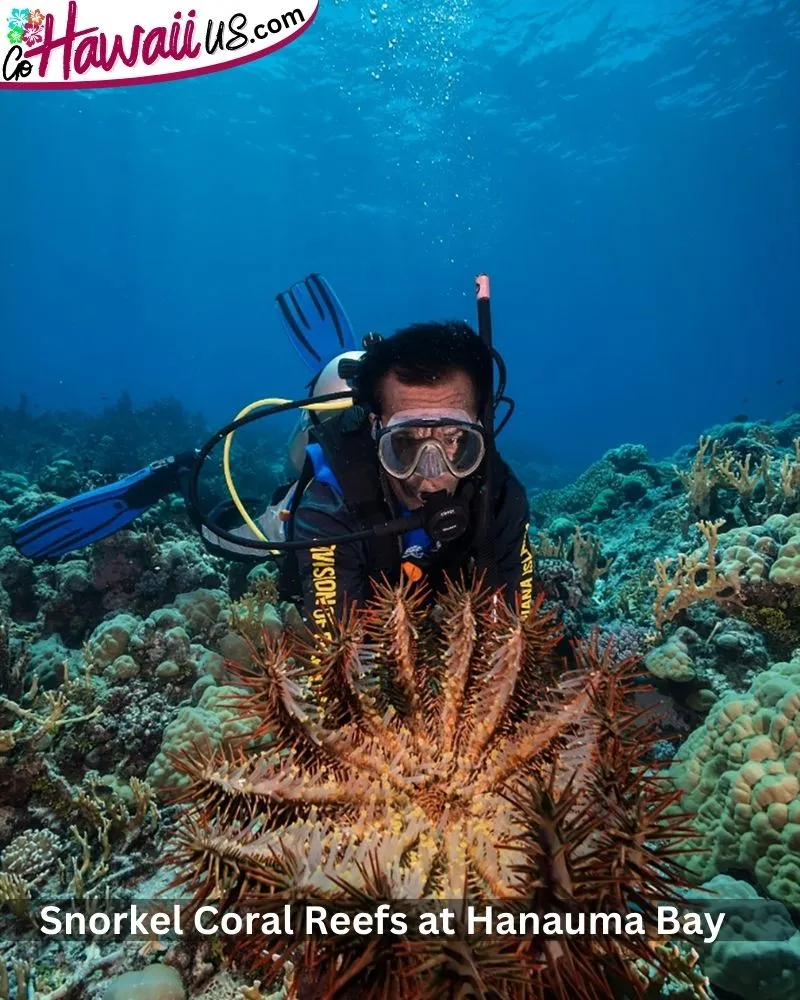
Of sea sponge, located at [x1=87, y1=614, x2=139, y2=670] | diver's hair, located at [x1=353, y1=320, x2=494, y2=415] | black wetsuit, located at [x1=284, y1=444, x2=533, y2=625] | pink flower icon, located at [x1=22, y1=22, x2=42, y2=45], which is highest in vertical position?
pink flower icon, located at [x1=22, y1=22, x2=42, y2=45]

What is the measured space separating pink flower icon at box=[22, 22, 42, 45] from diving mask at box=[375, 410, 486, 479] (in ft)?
33.7

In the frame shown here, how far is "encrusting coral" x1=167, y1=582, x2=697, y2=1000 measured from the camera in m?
1.28

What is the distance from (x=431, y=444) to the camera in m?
3.66

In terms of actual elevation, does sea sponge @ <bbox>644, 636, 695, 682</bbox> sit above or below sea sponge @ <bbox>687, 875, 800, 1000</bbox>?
above

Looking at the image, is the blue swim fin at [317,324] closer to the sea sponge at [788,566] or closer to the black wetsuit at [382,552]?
the black wetsuit at [382,552]

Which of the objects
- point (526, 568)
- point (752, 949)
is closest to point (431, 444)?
point (526, 568)

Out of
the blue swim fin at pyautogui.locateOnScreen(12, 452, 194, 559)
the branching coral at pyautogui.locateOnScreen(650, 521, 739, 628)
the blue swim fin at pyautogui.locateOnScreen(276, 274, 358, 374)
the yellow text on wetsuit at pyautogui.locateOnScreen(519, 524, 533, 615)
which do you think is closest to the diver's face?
the yellow text on wetsuit at pyautogui.locateOnScreen(519, 524, 533, 615)

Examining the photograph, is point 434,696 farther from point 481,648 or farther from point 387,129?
point 387,129

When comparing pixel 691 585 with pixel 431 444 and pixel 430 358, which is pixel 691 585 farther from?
pixel 430 358

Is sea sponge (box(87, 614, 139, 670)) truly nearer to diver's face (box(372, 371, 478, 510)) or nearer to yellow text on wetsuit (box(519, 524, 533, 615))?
diver's face (box(372, 371, 478, 510))

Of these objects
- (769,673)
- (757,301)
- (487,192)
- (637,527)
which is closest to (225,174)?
(487,192)

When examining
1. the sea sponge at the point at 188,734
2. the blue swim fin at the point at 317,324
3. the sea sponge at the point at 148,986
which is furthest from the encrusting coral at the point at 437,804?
the blue swim fin at the point at 317,324

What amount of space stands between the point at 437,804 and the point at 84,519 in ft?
21.1

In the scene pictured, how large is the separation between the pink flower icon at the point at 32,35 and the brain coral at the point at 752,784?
41.9 ft
